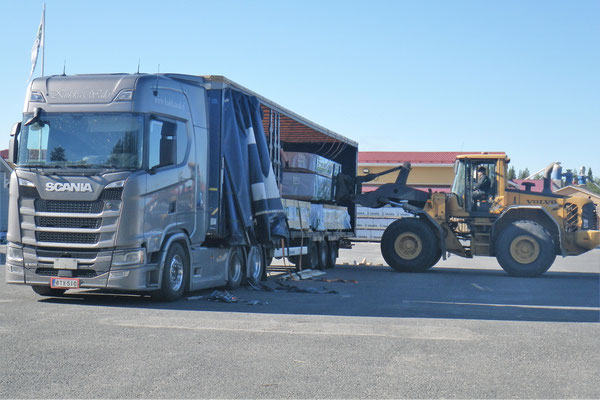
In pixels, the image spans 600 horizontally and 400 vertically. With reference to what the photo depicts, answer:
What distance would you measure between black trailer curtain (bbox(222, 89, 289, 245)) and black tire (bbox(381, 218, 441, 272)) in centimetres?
678

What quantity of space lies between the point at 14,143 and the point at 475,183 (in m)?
13.4

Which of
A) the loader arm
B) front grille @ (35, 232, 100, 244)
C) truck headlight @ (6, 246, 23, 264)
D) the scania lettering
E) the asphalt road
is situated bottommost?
the asphalt road

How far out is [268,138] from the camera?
1587cm

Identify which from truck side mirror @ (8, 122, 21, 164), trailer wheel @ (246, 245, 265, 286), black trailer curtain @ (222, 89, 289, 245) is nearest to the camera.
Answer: truck side mirror @ (8, 122, 21, 164)

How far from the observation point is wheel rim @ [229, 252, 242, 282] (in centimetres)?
1377

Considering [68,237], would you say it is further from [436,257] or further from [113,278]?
[436,257]

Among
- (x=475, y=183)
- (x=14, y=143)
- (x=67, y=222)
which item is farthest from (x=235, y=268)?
(x=475, y=183)

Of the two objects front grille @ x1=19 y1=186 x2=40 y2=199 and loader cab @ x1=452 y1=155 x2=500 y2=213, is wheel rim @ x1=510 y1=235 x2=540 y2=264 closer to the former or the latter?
loader cab @ x1=452 y1=155 x2=500 y2=213

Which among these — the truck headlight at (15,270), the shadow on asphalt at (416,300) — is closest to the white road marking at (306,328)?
the shadow on asphalt at (416,300)

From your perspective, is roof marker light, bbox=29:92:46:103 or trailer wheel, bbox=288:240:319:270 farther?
trailer wheel, bbox=288:240:319:270

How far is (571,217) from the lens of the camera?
66.0ft

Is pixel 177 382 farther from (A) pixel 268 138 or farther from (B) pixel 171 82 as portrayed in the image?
(A) pixel 268 138

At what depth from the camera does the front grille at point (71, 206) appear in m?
10.6

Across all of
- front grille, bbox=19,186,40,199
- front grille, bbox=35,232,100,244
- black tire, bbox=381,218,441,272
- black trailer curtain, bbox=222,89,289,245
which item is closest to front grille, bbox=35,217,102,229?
front grille, bbox=35,232,100,244
